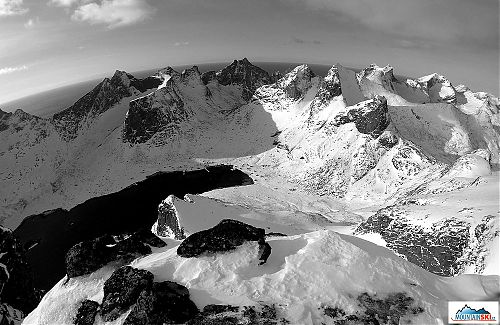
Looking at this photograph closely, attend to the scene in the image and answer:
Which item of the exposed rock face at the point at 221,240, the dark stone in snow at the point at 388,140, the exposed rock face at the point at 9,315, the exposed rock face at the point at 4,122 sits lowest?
the dark stone in snow at the point at 388,140

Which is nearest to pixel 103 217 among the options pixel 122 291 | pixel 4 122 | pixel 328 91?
pixel 4 122

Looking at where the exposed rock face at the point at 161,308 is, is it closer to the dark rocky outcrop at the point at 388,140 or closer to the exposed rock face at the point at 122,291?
the exposed rock face at the point at 122,291

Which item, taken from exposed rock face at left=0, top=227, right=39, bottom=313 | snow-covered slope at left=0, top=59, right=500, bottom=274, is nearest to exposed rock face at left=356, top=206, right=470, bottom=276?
snow-covered slope at left=0, top=59, right=500, bottom=274

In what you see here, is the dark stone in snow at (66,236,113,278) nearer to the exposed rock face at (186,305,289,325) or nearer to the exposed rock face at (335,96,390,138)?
the exposed rock face at (186,305,289,325)

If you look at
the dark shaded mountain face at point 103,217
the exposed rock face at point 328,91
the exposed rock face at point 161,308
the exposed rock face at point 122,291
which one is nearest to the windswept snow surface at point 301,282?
the exposed rock face at point 122,291

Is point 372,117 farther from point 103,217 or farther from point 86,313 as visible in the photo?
point 86,313

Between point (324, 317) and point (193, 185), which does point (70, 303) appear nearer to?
point (324, 317)

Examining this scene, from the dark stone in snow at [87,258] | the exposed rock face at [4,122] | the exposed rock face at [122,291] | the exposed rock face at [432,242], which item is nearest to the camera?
the exposed rock face at [122,291]
